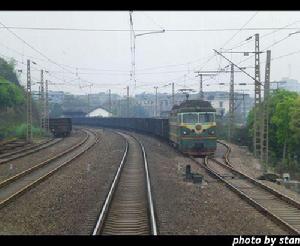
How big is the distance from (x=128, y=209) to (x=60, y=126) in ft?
150

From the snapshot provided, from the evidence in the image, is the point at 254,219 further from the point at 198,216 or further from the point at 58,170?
the point at 58,170

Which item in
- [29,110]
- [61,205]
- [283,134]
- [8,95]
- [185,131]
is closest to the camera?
[61,205]

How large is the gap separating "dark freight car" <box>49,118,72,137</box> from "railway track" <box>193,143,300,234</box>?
37.3m

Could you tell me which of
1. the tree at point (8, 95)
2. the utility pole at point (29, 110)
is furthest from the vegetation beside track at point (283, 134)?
the tree at point (8, 95)

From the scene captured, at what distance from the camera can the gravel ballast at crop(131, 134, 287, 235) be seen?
12109 mm

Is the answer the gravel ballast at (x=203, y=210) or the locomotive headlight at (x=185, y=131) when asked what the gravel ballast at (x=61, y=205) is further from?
the locomotive headlight at (x=185, y=131)

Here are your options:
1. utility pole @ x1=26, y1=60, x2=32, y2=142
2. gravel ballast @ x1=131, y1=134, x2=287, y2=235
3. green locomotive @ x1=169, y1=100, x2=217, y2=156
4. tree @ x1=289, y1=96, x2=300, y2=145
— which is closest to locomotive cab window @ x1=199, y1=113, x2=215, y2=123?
green locomotive @ x1=169, y1=100, x2=217, y2=156

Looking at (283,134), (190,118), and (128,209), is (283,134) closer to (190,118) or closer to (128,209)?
(190,118)

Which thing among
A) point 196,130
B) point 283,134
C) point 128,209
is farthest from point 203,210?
point 283,134

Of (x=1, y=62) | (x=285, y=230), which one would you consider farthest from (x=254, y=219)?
(x=1, y=62)

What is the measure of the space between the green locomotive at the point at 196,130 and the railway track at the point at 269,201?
659 cm

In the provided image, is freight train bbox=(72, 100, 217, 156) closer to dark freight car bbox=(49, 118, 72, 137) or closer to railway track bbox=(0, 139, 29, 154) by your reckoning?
railway track bbox=(0, 139, 29, 154)

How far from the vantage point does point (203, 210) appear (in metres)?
14.6
